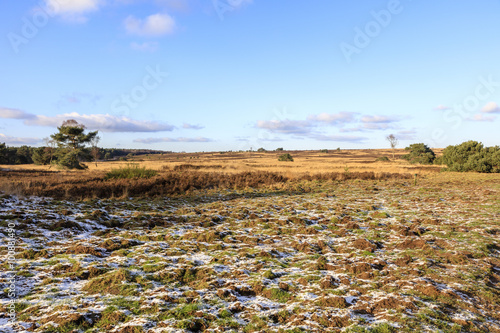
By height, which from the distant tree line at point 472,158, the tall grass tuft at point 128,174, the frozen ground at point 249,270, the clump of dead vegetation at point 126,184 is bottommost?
the frozen ground at point 249,270

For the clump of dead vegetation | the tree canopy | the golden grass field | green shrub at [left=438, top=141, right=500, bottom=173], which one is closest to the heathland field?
the clump of dead vegetation

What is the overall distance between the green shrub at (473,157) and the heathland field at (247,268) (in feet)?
64.7

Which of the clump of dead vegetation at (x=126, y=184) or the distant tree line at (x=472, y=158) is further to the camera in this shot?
the distant tree line at (x=472, y=158)

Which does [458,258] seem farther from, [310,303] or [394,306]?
[310,303]

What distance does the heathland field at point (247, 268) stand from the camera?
3.65 m

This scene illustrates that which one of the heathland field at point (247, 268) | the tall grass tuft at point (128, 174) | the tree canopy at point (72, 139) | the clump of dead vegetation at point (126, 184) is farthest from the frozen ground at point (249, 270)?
the tree canopy at point (72, 139)

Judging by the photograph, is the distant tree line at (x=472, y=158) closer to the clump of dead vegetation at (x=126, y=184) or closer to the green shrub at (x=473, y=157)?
the green shrub at (x=473, y=157)

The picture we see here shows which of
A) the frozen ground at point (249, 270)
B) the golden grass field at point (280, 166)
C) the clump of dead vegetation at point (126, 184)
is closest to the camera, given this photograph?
the frozen ground at point (249, 270)

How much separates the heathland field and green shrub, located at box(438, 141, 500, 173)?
19.7 m

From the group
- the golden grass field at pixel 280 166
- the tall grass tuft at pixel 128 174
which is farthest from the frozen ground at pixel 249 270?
the golden grass field at pixel 280 166

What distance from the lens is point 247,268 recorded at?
539 cm

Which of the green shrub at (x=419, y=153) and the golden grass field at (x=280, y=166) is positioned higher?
the green shrub at (x=419, y=153)

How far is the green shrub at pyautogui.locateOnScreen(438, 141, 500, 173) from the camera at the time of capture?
25703 millimetres

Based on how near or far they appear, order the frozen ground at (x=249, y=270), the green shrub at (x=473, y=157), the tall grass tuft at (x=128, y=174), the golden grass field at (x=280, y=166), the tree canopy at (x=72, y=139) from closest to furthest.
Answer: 1. the frozen ground at (x=249, y=270)
2. the tall grass tuft at (x=128, y=174)
3. the green shrub at (x=473, y=157)
4. the golden grass field at (x=280, y=166)
5. the tree canopy at (x=72, y=139)
